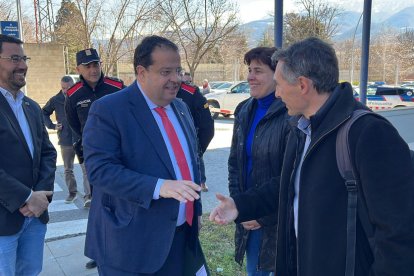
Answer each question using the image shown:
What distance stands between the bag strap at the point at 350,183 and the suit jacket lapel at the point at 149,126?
936mm

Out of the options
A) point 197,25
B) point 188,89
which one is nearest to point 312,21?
point 197,25

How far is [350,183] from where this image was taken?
5.29 ft

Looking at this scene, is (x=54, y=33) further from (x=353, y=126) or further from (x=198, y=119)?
(x=353, y=126)

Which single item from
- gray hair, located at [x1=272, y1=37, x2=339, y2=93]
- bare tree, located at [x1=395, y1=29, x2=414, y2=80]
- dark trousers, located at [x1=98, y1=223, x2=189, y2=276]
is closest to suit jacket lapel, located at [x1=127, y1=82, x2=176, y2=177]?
dark trousers, located at [x1=98, y1=223, x2=189, y2=276]

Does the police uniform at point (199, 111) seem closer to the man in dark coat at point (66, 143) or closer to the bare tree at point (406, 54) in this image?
the man in dark coat at point (66, 143)

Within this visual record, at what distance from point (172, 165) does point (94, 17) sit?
60.1ft

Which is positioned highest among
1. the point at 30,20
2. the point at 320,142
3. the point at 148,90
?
the point at 30,20

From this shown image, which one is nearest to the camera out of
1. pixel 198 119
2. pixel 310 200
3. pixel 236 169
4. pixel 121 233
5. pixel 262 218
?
pixel 310 200

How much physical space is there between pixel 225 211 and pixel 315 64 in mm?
1002

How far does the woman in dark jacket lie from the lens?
2637 mm

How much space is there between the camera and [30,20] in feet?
112

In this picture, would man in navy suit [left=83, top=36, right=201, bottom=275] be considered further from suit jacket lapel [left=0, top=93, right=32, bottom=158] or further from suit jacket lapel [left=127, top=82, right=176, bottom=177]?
suit jacket lapel [left=0, top=93, right=32, bottom=158]

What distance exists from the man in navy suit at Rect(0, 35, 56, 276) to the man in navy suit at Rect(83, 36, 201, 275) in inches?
26.2

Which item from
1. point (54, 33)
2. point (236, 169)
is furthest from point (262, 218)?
point (54, 33)
